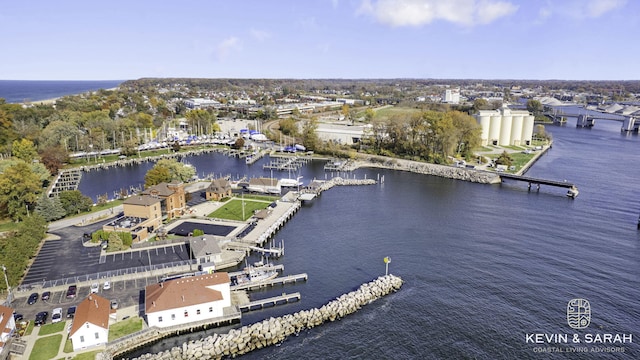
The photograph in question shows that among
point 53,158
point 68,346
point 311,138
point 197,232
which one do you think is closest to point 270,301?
point 68,346

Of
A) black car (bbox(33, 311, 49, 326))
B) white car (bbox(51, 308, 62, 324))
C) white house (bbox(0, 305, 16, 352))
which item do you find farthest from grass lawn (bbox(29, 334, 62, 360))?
black car (bbox(33, 311, 49, 326))

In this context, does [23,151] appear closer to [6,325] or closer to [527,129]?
[6,325]

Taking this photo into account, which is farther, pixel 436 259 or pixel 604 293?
pixel 436 259

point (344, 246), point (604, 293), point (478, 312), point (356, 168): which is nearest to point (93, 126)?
point (356, 168)

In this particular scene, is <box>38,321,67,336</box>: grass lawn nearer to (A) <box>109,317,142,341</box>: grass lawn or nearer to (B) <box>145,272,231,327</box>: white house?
(A) <box>109,317,142,341</box>: grass lawn

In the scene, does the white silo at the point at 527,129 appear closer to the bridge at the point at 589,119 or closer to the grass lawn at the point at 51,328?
the bridge at the point at 589,119

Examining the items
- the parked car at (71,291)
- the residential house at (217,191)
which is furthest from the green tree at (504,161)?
the parked car at (71,291)

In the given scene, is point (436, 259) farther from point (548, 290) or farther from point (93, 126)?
point (93, 126)
